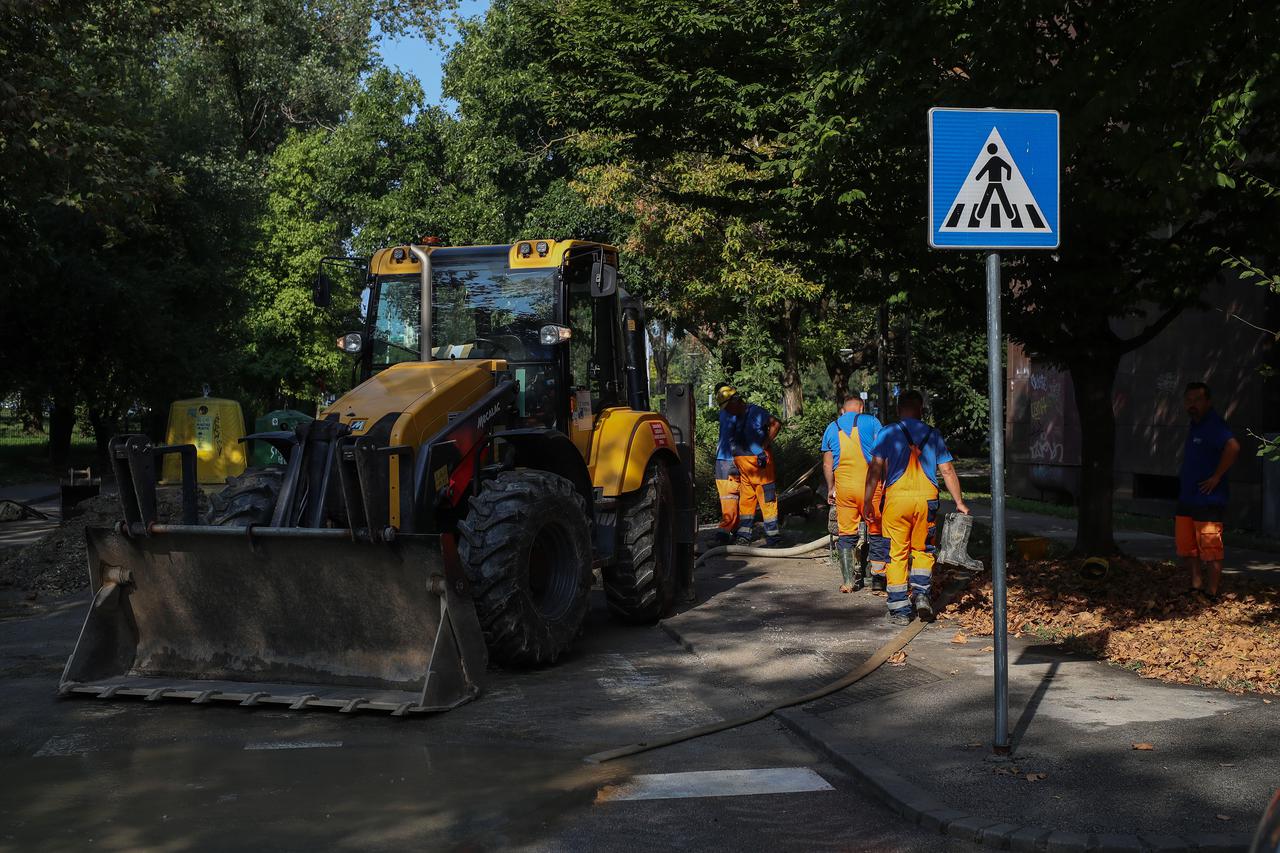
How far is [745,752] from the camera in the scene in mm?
7133

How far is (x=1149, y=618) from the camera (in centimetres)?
1022

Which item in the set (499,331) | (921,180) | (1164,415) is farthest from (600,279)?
(1164,415)

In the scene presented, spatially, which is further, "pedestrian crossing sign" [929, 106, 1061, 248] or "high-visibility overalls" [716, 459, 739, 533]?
"high-visibility overalls" [716, 459, 739, 533]

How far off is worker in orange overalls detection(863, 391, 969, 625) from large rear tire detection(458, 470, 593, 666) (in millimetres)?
2391

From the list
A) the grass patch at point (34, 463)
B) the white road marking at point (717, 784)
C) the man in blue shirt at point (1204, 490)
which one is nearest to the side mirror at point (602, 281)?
the white road marking at point (717, 784)

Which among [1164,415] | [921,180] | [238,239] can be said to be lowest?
[1164,415]

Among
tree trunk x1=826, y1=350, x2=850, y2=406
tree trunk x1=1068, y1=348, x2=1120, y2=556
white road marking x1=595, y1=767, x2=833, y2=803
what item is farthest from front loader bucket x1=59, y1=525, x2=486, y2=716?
tree trunk x1=826, y1=350, x2=850, y2=406

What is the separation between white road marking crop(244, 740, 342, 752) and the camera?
7.23m

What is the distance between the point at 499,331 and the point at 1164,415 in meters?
12.8

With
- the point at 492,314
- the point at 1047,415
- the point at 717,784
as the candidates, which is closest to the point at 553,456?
the point at 492,314

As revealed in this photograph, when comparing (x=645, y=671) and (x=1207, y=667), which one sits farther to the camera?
(x=645, y=671)

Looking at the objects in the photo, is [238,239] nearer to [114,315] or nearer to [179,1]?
[114,315]

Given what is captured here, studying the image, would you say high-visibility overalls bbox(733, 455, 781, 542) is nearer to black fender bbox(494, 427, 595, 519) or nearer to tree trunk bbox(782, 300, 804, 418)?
black fender bbox(494, 427, 595, 519)

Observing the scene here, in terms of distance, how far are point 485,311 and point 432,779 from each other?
192 inches
